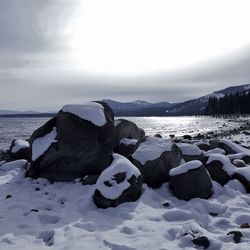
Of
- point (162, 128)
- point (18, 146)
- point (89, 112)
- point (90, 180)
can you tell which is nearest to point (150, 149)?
point (90, 180)

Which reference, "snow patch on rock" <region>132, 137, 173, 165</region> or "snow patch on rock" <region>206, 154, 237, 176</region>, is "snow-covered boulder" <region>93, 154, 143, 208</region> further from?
"snow patch on rock" <region>206, 154, 237, 176</region>

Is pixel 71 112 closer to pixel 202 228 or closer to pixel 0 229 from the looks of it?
pixel 0 229

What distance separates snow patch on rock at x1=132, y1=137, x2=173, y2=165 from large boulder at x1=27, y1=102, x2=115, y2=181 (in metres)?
1.42

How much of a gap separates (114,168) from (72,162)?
2986 mm

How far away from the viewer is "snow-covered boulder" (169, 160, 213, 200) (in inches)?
389

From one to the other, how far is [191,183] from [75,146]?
4523 millimetres

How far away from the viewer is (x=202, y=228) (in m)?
7.63

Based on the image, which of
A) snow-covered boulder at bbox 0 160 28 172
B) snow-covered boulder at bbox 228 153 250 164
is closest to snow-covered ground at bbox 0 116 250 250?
snow-covered boulder at bbox 0 160 28 172

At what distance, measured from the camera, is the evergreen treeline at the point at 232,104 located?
355 feet

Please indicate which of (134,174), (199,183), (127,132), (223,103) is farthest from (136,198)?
(223,103)

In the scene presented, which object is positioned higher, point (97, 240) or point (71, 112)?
point (71, 112)

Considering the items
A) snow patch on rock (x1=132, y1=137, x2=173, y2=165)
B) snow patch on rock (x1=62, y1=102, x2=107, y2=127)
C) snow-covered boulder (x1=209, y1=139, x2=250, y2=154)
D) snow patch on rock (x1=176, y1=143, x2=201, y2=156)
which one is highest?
snow patch on rock (x1=62, y1=102, x2=107, y2=127)

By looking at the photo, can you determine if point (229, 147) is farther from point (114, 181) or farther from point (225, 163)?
point (114, 181)

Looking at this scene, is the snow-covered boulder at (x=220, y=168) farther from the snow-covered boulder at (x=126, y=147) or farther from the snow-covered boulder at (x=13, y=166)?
the snow-covered boulder at (x=13, y=166)
